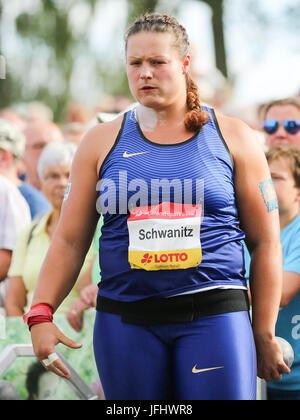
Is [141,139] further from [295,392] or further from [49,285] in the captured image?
[295,392]

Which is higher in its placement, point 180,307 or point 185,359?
point 180,307

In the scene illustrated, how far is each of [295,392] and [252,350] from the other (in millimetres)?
1063

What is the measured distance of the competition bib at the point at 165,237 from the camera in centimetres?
215

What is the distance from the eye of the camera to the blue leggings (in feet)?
6.95

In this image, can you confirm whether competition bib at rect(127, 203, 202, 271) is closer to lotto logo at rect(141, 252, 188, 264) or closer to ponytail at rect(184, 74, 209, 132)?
lotto logo at rect(141, 252, 188, 264)

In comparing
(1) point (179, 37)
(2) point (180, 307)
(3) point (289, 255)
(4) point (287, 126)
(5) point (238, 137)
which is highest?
(4) point (287, 126)

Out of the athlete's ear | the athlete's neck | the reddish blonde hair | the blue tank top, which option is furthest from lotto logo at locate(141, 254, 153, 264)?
the reddish blonde hair

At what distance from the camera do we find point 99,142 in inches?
91.6

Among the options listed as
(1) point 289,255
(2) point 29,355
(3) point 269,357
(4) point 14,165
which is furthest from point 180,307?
(4) point 14,165

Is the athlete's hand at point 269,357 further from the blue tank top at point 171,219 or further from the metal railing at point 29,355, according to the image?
the metal railing at point 29,355

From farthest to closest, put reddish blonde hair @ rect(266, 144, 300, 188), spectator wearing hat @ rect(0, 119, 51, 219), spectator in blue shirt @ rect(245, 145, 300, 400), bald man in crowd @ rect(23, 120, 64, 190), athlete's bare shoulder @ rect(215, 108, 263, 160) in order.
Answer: bald man in crowd @ rect(23, 120, 64, 190) < spectator wearing hat @ rect(0, 119, 51, 219) < reddish blonde hair @ rect(266, 144, 300, 188) < spectator in blue shirt @ rect(245, 145, 300, 400) < athlete's bare shoulder @ rect(215, 108, 263, 160)

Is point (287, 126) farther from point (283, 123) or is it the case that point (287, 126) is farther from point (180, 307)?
point (180, 307)

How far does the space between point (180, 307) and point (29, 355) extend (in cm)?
178

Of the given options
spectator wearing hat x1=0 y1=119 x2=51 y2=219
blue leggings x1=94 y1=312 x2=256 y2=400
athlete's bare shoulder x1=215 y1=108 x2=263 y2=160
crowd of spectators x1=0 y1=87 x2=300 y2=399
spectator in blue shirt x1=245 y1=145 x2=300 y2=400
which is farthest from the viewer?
spectator wearing hat x1=0 y1=119 x2=51 y2=219
